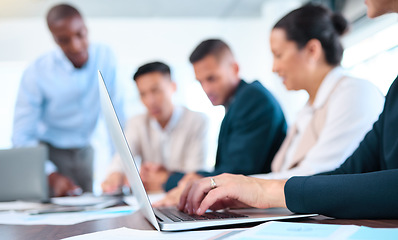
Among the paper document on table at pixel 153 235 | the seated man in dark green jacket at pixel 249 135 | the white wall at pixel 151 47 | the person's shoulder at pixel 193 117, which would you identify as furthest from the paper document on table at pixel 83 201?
the white wall at pixel 151 47

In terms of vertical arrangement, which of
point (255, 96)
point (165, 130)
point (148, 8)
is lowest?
point (165, 130)

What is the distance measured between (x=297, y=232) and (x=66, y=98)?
2.63 metres

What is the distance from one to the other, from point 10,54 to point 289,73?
498cm

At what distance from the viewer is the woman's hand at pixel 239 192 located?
0.75 metres

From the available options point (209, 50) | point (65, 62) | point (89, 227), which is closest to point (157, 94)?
point (209, 50)

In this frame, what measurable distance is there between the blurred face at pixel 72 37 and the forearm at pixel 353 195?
2.40 meters

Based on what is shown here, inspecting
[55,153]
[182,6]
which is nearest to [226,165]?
[55,153]

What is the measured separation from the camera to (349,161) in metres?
1.08

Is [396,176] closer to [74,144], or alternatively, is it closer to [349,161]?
[349,161]

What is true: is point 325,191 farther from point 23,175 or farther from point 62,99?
→ point 62,99

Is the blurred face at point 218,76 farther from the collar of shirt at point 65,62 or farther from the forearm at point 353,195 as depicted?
the forearm at point 353,195

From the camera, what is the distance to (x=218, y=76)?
7.16 feet

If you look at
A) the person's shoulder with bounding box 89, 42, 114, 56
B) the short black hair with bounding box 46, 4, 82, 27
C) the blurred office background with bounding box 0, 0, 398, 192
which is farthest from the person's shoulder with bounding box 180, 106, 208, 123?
the blurred office background with bounding box 0, 0, 398, 192

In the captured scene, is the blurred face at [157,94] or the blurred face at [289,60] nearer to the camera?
the blurred face at [289,60]
